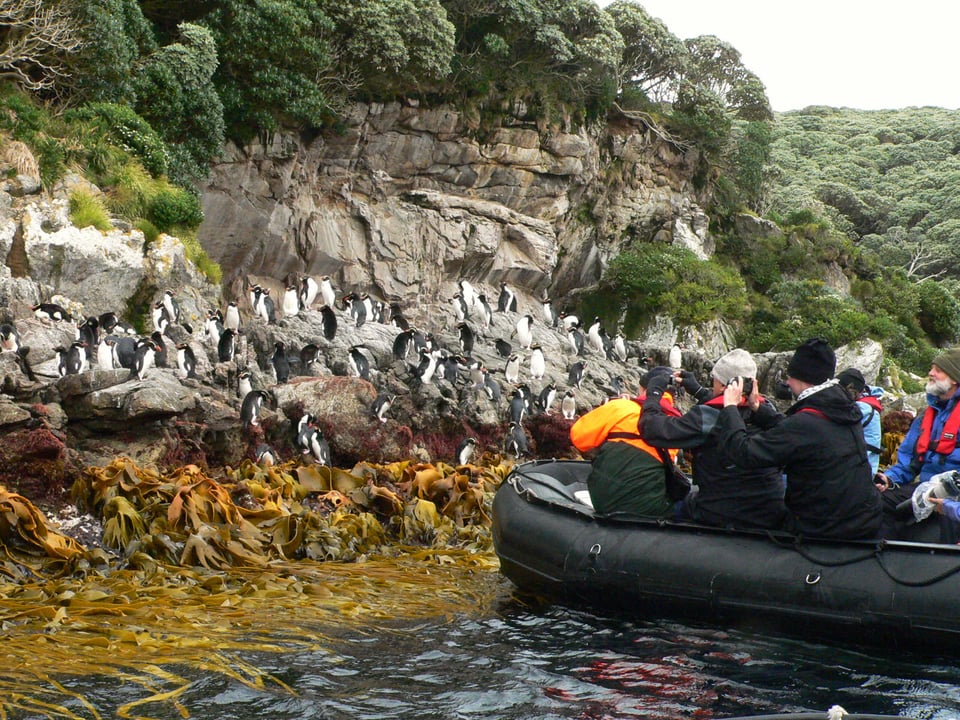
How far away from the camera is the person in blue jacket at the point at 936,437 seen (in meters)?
6.28

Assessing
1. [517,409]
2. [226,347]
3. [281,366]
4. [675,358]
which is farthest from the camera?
[675,358]

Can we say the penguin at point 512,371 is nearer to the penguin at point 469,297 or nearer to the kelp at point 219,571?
the penguin at point 469,297

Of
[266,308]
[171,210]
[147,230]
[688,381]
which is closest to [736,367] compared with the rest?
[688,381]

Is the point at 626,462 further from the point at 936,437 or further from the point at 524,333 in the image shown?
the point at 524,333

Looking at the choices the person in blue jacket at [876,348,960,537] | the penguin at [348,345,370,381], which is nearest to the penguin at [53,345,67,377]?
the penguin at [348,345,370,381]

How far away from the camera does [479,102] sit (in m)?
27.0

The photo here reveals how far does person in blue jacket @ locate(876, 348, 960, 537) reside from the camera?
20.6 ft

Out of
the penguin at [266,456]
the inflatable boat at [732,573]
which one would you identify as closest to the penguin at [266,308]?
the penguin at [266,456]

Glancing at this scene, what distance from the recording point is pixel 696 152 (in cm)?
3244

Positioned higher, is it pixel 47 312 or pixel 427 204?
pixel 427 204

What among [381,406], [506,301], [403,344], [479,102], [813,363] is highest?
[479,102]

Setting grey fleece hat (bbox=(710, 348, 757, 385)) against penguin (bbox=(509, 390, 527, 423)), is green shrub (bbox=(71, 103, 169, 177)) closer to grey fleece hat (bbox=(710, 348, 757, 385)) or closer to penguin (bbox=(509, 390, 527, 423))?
penguin (bbox=(509, 390, 527, 423))

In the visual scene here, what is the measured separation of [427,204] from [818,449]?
20.9 meters

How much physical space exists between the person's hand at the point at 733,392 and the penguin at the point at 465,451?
26.6 ft
